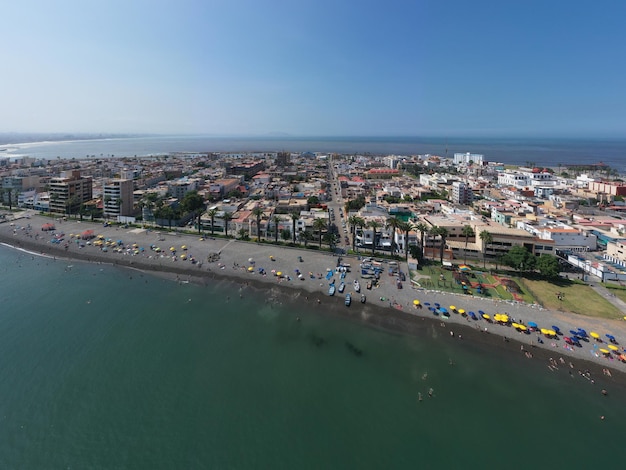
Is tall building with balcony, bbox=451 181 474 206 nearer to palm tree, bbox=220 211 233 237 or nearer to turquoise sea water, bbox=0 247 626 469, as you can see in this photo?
palm tree, bbox=220 211 233 237

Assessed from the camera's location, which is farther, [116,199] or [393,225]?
[116,199]

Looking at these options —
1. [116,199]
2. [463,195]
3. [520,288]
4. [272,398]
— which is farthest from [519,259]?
[116,199]

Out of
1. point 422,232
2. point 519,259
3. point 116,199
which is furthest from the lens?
point 116,199

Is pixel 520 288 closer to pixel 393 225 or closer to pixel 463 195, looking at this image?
pixel 393 225

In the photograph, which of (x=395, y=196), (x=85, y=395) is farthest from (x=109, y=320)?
(x=395, y=196)

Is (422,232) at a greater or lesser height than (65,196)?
lesser

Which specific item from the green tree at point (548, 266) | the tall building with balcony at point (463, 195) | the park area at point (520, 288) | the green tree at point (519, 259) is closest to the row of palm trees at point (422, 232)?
the green tree at point (519, 259)

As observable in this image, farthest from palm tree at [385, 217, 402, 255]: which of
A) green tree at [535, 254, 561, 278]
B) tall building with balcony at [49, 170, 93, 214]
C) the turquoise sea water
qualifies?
tall building with balcony at [49, 170, 93, 214]
